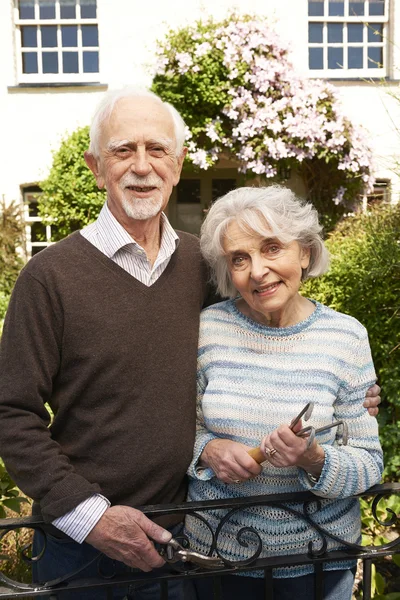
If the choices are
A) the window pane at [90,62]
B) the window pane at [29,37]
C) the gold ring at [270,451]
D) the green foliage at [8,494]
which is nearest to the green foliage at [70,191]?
the window pane at [90,62]

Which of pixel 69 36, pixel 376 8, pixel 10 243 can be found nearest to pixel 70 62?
pixel 69 36

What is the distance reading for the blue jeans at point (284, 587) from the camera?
1757 millimetres

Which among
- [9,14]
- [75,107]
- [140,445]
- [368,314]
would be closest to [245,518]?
[140,445]

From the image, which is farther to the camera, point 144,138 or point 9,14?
point 9,14

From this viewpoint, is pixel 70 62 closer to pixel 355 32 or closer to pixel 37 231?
pixel 37 231

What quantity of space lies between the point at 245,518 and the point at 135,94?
1.28m

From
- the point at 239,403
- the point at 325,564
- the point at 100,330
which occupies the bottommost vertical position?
the point at 325,564

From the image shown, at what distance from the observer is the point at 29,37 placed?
10.1 meters

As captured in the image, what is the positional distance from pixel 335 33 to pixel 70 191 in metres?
5.18

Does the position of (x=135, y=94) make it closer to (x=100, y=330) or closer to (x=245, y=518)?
(x=100, y=330)

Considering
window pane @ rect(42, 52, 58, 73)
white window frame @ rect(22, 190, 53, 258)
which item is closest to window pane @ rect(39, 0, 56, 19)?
window pane @ rect(42, 52, 58, 73)

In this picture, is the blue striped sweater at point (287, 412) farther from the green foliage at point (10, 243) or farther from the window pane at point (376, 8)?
the window pane at point (376, 8)

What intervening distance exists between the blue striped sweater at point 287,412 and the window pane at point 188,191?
29.4 feet

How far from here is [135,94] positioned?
1.81 meters
